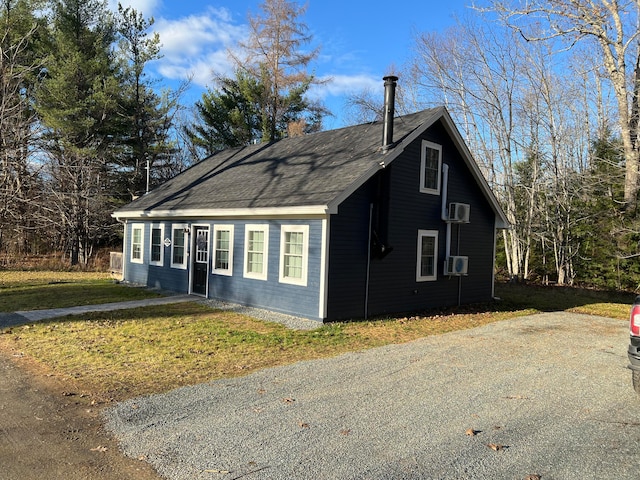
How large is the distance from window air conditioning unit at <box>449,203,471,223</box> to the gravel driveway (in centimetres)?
603

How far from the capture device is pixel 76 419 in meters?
4.62

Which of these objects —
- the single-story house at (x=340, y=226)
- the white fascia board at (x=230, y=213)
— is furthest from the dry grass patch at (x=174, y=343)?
the white fascia board at (x=230, y=213)

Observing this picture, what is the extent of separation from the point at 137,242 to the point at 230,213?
6204mm

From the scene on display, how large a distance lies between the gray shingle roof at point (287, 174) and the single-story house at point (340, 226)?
5 cm

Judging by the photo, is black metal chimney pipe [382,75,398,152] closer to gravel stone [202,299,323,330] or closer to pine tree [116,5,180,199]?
gravel stone [202,299,323,330]

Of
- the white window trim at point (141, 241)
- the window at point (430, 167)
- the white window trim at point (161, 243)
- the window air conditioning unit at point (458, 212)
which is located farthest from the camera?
the white window trim at point (141, 241)

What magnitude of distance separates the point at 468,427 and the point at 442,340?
14.6 ft

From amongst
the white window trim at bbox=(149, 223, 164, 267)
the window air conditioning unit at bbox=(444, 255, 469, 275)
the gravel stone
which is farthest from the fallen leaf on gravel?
the white window trim at bbox=(149, 223, 164, 267)

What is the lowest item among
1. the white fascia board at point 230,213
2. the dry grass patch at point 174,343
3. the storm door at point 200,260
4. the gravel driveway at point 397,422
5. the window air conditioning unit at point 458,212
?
the dry grass patch at point 174,343

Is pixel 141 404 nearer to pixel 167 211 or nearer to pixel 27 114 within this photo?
pixel 167 211

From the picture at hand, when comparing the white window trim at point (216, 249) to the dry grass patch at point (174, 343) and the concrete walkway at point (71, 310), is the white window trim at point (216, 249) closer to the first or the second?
the concrete walkway at point (71, 310)

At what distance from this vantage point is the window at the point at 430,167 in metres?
12.5

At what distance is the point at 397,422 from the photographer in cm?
468

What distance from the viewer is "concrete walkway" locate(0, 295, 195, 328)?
383 inches
